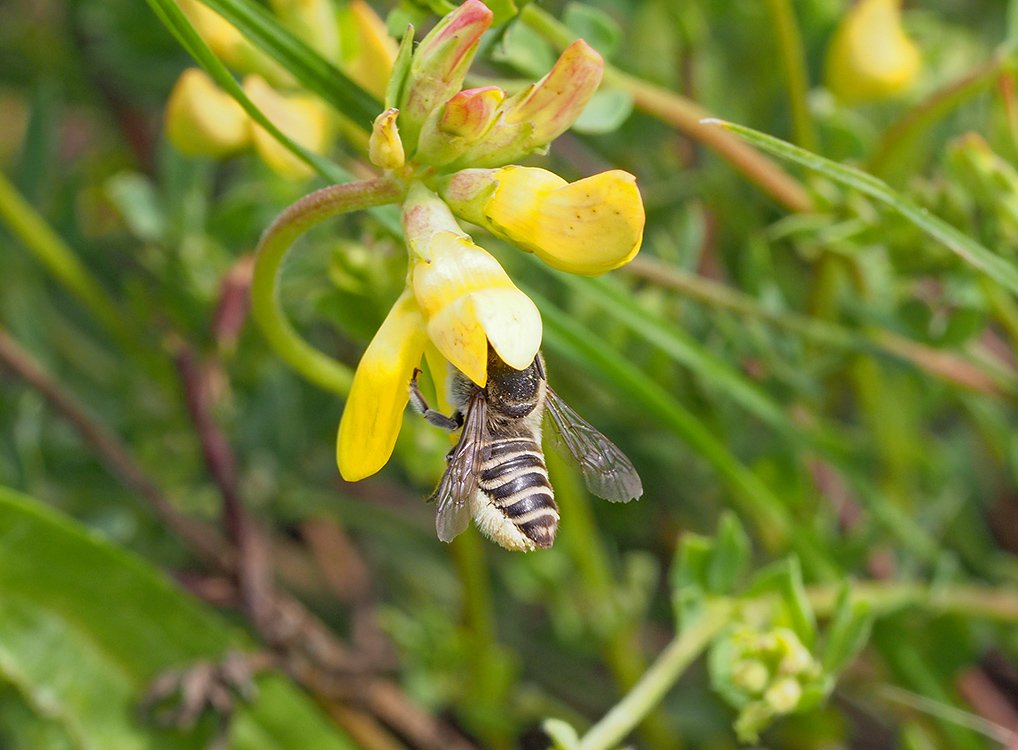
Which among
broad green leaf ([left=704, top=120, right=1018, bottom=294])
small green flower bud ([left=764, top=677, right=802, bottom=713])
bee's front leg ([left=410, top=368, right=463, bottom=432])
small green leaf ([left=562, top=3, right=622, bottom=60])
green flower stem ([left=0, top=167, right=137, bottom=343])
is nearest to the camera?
broad green leaf ([left=704, top=120, right=1018, bottom=294])

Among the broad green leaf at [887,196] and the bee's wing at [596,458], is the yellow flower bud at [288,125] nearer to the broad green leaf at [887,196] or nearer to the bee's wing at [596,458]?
the bee's wing at [596,458]

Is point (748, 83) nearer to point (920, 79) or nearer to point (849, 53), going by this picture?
point (920, 79)

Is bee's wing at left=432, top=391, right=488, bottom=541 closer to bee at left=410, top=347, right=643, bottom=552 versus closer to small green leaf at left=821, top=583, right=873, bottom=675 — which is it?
bee at left=410, top=347, right=643, bottom=552

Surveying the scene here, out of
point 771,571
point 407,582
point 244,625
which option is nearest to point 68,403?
point 244,625

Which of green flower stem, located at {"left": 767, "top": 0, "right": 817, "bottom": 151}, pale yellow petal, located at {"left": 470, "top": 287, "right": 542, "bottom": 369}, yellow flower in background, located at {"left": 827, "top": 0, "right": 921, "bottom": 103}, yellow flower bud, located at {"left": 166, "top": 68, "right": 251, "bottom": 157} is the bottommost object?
pale yellow petal, located at {"left": 470, "top": 287, "right": 542, "bottom": 369}

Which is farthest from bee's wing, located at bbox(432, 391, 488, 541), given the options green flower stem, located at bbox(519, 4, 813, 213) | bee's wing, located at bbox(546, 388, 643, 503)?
green flower stem, located at bbox(519, 4, 813, 213)

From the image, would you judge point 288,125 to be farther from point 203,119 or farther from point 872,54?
point 872,54

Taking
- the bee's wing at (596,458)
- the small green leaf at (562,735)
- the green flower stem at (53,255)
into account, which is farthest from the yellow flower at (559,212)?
the green flower stem at (53,255)
